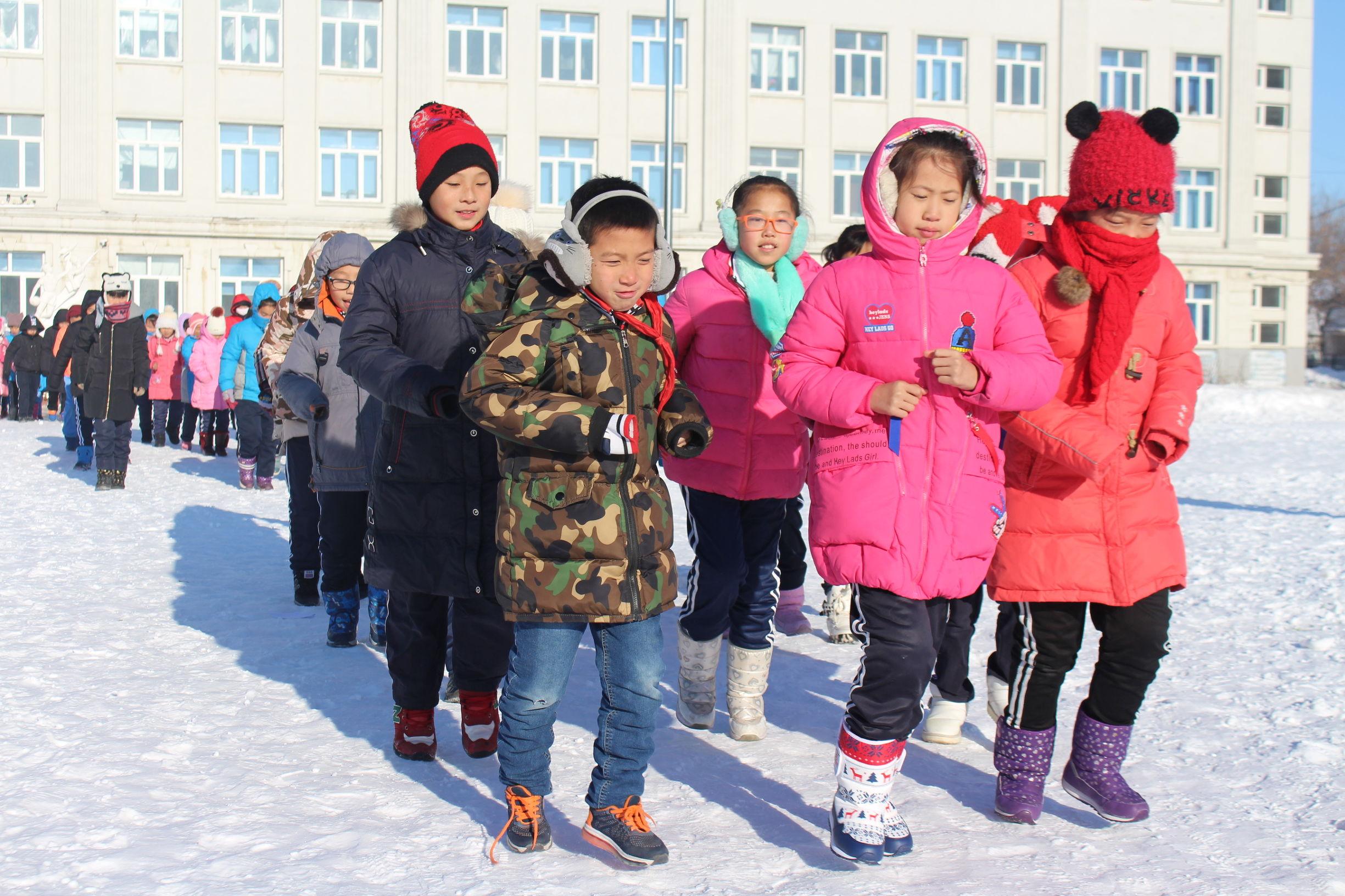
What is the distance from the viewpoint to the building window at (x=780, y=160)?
35.0 m

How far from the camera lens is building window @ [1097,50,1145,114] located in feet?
122

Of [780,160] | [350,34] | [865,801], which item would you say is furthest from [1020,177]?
[865,801]

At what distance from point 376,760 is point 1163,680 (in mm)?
2980

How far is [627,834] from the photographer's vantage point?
319 cm

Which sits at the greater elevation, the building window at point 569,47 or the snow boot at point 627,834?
the building window at point 569,47

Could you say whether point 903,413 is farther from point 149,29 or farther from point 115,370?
point 149,29

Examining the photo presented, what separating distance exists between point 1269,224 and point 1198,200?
3.37 metres

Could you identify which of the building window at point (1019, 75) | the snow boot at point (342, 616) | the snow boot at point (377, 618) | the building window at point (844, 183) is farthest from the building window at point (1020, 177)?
the snow boot at point (342, 616)

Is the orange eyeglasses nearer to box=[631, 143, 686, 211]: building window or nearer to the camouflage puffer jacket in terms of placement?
the camouflage puffer jacket

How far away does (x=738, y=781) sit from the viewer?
3857 mm

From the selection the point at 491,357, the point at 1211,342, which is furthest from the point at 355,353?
the point at 1211,342

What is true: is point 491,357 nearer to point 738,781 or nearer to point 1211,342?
point 738,781

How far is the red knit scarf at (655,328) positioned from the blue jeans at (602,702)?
0.61 meters

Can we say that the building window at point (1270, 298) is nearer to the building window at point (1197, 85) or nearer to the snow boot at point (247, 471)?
the building window at point (1197, 85)
